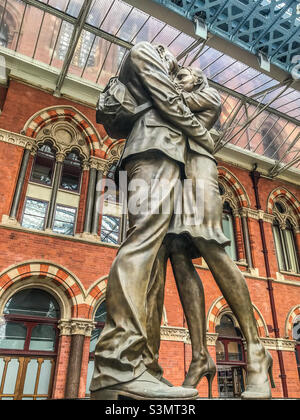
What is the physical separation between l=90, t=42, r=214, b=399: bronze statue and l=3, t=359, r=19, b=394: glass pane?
6.18m

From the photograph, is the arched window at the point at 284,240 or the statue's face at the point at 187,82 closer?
the statue's face at the point at 187,82

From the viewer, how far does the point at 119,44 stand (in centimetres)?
879

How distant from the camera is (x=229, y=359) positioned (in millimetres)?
9305

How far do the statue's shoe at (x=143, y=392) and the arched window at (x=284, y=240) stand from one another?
11.0 metres

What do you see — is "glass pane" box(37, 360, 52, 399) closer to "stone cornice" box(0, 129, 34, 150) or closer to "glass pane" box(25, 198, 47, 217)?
"glass pane" box(25, 198, 47, 217)

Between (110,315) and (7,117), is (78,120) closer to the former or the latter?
(7,117)

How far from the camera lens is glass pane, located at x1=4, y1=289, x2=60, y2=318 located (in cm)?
722

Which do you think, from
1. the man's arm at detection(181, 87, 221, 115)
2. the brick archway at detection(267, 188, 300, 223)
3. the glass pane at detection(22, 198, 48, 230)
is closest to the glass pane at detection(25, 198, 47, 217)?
the glass pane at detection(22, 198, 48, 230)

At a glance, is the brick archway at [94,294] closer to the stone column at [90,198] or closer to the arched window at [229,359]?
the stone column at [90,198]

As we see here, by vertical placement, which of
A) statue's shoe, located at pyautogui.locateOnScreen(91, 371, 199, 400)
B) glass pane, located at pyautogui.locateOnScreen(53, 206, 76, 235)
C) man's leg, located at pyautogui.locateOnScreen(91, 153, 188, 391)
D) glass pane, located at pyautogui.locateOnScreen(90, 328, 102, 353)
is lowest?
statue's shoe, located at pyautogui.locateOnScreen(91, 371, 199, 400)

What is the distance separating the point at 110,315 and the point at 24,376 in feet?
21.3

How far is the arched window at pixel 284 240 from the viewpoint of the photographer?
1167 cm

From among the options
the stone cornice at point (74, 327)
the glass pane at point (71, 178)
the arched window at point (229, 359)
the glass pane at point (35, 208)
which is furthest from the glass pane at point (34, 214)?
the arched window at point (229, 359)

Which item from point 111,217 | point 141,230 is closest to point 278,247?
point 111,217
